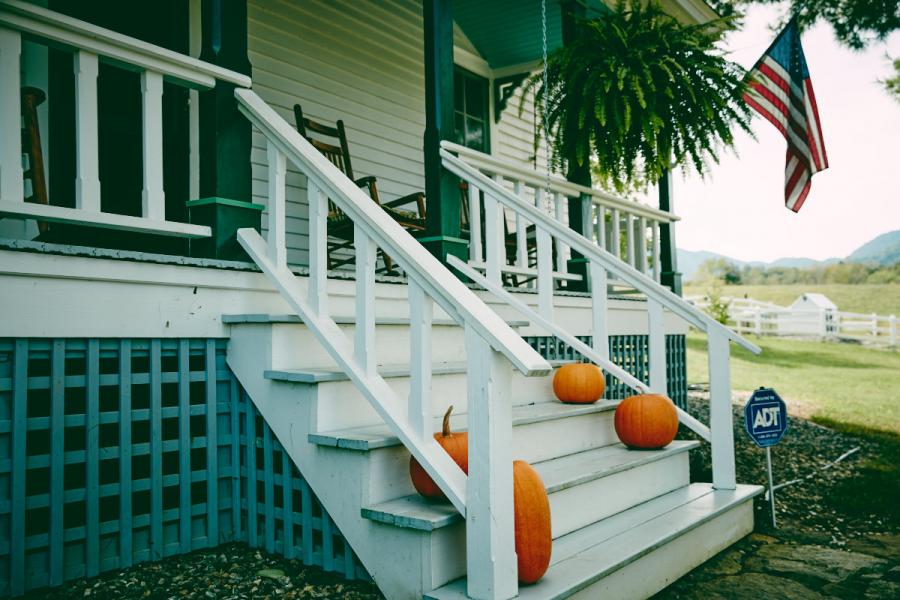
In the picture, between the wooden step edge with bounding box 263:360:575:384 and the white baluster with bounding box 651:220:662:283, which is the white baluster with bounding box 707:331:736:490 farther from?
the white baluster with bounding box 651:220:662:283

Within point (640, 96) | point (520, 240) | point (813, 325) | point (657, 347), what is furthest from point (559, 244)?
point (813, 325)

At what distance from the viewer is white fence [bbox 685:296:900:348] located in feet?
63.4

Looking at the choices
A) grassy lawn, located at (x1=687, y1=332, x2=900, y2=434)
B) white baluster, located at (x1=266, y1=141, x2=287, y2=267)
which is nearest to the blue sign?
white baluster, located at (x1=266, y1=141, x2=287, y2=267)

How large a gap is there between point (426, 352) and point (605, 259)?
1714 mm

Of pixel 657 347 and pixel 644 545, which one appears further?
pixel 657 347

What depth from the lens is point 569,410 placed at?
2.94 m

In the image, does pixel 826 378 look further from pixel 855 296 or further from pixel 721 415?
pixel 855 296

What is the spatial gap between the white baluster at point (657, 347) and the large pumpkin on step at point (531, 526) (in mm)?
1675

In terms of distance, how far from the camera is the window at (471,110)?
23.2 feet

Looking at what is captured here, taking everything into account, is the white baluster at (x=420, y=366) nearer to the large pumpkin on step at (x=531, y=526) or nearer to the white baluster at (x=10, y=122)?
the large pumpkin on step at (x=531, y=526)

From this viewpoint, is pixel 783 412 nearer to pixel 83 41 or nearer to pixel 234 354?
pixel 234 354

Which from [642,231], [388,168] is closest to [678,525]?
[642,231]

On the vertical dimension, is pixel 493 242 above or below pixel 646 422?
above

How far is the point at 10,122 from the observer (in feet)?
7.02
